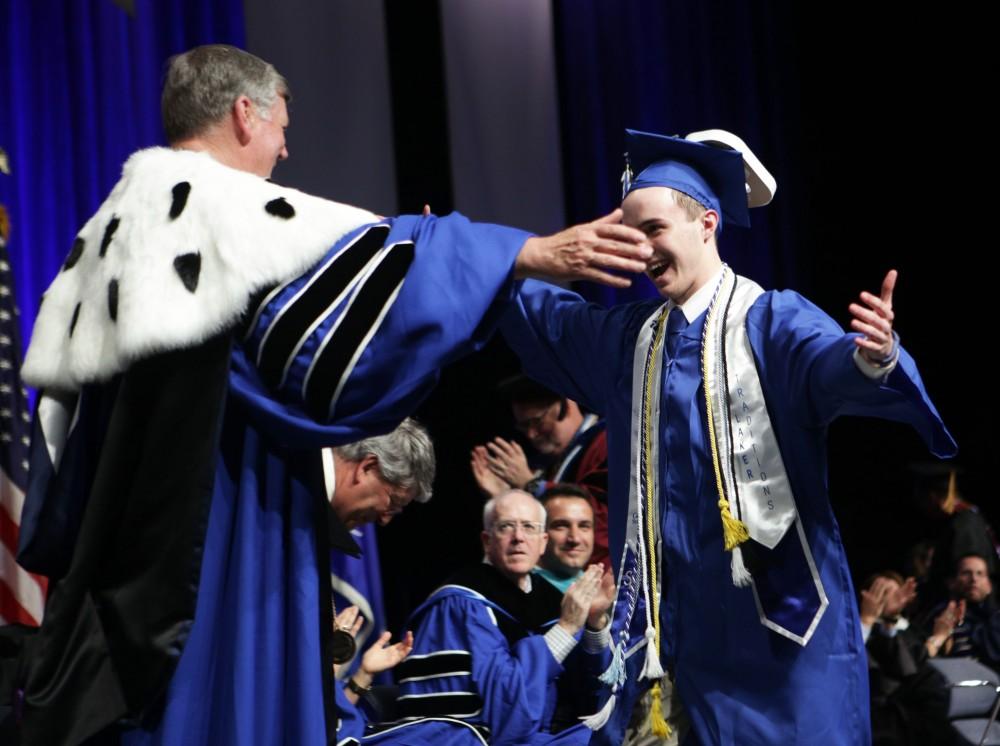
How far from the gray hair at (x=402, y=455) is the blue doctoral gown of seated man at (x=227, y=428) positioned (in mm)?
981

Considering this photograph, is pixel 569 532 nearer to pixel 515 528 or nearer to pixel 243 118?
pixel 515 528

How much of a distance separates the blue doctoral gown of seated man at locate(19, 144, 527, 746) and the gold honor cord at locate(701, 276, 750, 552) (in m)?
0.65

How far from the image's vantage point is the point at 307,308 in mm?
2256

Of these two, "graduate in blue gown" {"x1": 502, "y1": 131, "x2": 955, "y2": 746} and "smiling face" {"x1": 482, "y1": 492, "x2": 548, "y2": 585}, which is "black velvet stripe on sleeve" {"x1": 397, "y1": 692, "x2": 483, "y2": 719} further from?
"graduate in blue gown" {"x1": 502, "y1": 131, "x2": 955, "y2": 746}

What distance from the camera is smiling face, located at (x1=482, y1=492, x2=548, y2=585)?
4461 millimetres

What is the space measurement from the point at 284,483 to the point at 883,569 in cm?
687

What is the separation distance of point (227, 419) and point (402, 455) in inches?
42.2

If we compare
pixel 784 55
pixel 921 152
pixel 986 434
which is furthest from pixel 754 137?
pixel 986 434

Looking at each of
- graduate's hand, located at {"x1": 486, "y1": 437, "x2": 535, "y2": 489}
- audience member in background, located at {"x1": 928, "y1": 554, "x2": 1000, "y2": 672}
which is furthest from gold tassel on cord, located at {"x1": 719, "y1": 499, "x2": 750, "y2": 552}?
audience member in background, located at {"x1": 928, "y1": 554, "x2": 1000, "y2": 672}

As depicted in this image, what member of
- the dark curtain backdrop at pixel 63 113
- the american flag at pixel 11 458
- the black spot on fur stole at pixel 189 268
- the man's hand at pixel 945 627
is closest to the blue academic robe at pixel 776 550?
the black spot on fur stole at pixel 189 268

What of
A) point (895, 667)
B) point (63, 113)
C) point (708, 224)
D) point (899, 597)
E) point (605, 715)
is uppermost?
point (63, 113)

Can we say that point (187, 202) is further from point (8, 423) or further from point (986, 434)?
point (986, 434)

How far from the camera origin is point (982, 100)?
7.86m

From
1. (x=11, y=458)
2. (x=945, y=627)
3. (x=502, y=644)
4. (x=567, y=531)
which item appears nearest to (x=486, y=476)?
(x=567, y=531)
